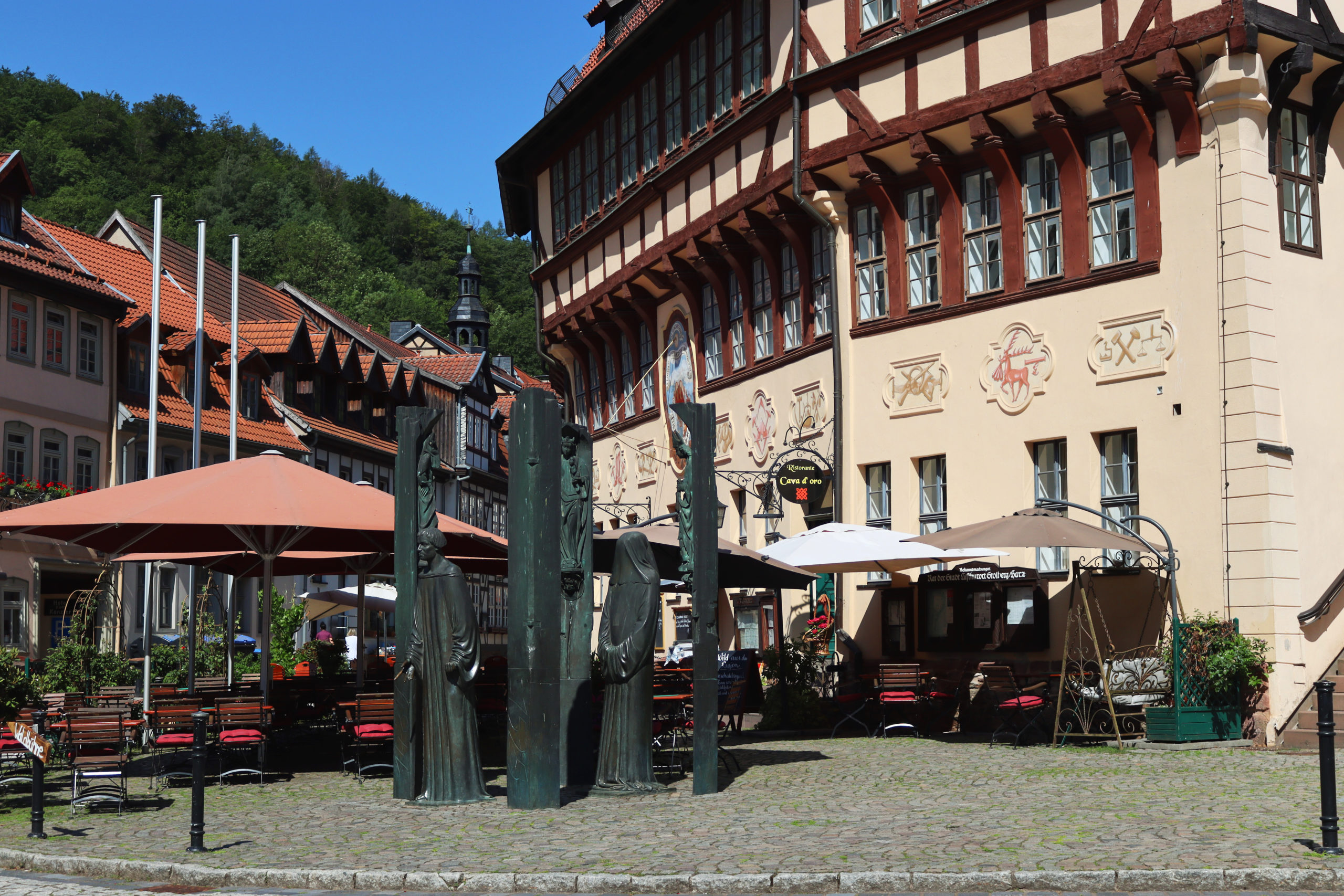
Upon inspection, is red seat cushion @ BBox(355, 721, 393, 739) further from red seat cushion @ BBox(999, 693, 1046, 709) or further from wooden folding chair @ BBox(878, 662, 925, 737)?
red seat cushion @ BBox(999, 693, 1046, 709)

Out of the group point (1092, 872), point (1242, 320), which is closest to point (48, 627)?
point (1242, 320)

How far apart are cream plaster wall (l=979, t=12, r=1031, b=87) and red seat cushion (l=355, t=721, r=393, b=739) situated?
38.8 feet

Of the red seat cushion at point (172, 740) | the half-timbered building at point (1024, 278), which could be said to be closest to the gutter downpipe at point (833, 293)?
the half-timbered building at point (1024, 278)

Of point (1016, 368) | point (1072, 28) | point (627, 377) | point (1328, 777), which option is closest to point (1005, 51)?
point (1072, 28)

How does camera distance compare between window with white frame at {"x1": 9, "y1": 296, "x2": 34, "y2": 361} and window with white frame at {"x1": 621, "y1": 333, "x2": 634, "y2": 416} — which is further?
window with white frame at {"x1": 9, "y1": 296, "x2": 34, "y2": 361}

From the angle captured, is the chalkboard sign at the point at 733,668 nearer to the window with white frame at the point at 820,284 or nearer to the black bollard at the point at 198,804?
the window with white frame at the point at 820,284

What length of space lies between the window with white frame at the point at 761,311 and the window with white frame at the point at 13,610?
1717cm

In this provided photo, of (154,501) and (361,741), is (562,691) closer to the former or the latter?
(361,741)

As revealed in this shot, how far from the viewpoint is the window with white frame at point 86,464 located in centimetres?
3512

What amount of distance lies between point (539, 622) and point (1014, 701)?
23.9 feet

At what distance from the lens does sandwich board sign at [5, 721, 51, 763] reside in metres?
11.0

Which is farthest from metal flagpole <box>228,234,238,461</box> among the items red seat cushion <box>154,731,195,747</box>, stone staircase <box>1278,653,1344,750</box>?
stone staircase <box>1278,653,1344,750</box>

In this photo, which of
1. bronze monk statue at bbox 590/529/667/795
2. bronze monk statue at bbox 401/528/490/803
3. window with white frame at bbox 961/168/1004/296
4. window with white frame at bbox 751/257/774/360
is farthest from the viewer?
window with white frame at bbox 751/257/774/360

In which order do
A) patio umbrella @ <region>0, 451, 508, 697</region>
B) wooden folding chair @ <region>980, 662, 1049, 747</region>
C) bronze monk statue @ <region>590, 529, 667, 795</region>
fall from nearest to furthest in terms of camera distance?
bronze monk statue @ <region>590, 529, 667, 795</region> → patio umbrella @ <region>0, 451, 508, 697</region> → wooden folding chair @ <region>980, 662, 1049, 747</region>
